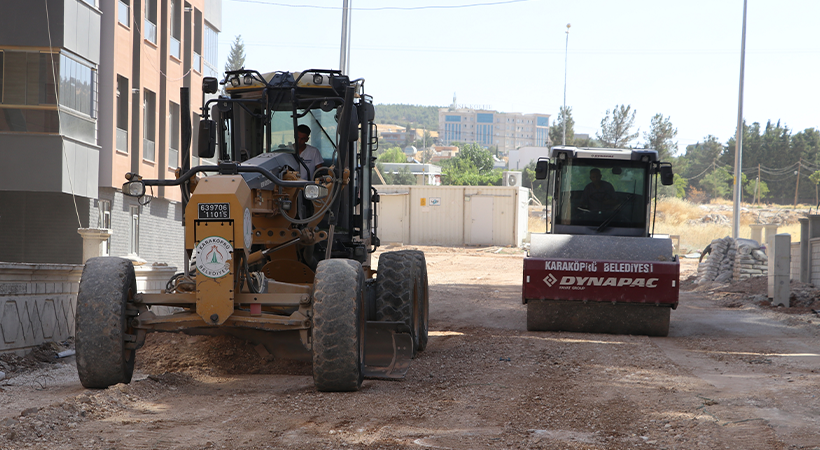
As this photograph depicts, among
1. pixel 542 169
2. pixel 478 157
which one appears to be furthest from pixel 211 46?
pixel 478 157

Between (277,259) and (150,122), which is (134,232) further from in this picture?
(277,259)

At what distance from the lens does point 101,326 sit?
21.6ft

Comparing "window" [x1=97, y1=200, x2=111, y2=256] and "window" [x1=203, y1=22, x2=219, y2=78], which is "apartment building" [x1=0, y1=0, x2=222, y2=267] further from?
"window" [x1=203, y1=22, x2=219, y2=78]

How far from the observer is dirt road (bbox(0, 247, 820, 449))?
5.33 meters

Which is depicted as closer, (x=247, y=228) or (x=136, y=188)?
(x=247, y=228)

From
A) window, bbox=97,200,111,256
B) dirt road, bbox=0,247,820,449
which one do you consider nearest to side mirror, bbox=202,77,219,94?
dirt road, bbox=0,247,820,449

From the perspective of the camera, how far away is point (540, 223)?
187 ft

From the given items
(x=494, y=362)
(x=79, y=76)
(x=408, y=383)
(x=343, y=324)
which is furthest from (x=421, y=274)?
(x=79, y=76)

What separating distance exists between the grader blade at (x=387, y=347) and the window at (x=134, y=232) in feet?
54.8

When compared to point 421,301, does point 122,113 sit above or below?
above

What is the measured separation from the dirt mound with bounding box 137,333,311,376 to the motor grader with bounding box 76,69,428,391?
609 millimetres

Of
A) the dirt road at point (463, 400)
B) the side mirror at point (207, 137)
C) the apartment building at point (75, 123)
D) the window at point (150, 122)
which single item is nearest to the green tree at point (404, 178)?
the window at point (150, 122)

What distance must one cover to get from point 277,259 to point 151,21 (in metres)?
18.8

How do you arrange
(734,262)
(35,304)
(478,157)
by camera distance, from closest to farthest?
(35,304)
(734,262)
(478,157)
